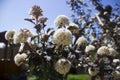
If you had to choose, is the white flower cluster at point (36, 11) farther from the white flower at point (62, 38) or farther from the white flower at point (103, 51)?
the white flower at point (103, 51)

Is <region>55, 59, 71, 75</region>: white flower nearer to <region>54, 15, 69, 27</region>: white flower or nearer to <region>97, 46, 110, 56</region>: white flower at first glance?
<region>54, 15, 69, 27</region>: white flower

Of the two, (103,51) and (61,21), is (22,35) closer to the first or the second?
(61,21)

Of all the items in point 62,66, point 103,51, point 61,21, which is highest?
point 61,21

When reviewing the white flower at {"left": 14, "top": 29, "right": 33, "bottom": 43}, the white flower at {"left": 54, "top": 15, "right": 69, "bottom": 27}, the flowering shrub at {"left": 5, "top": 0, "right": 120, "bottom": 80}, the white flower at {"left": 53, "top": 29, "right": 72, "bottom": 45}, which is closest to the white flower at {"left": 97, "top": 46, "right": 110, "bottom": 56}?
the flowering shrub at {"left": 5, "top": 0, "right": 120, "bottom": 80}

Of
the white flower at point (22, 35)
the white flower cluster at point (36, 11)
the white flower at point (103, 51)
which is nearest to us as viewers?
the white flower at point (22, 35)

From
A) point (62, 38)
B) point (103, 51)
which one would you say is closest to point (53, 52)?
point (62, 38)

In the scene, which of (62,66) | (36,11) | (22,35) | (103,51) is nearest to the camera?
(62,66)

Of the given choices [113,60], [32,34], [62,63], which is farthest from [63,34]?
[113,60]

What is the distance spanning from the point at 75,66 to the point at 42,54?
38 centimetres

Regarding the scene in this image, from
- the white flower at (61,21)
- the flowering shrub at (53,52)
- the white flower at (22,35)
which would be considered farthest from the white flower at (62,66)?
the white flower at (61,21)

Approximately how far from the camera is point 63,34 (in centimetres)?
233

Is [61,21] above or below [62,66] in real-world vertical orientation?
above

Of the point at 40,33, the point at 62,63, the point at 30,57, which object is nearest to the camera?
the point at 62,63

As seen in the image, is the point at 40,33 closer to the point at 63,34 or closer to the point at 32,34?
the point at 32,34
